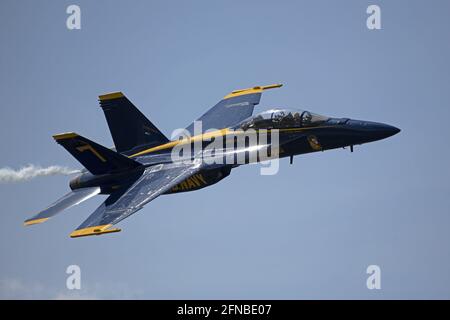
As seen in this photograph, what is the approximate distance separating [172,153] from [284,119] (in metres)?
5.42

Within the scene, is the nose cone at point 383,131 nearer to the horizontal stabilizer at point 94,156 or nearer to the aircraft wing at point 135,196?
the aircraft wing at point 135,196

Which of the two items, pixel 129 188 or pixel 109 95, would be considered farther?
pixel 109 95

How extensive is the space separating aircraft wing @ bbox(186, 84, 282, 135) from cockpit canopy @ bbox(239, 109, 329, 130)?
12.4ft

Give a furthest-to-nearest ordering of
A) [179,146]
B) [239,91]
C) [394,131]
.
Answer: [239,91]
[179,146]
[394,131]

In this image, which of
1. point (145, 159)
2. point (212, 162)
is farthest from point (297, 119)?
point (145, 159)

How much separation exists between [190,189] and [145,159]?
3.02 metres

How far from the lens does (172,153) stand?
4009cm

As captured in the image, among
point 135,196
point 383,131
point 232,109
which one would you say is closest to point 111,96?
point 232,109

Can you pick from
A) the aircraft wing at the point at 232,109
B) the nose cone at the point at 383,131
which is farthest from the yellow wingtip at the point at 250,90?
the nose cone at the point at 383,131

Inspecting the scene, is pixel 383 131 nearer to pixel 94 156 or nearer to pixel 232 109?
pixel 232 109

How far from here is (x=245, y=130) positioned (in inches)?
1535

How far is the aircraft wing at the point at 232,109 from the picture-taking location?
43.0 meters

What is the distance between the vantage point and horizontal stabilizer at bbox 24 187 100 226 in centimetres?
3827

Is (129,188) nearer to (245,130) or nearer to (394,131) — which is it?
(245,130)
